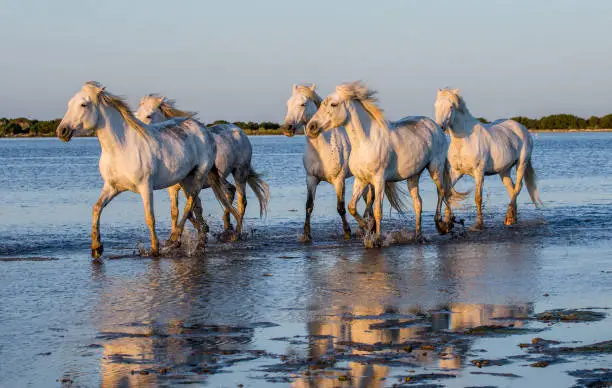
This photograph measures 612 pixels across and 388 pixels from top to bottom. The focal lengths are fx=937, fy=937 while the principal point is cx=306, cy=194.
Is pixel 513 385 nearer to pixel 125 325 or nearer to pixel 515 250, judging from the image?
pixel 125 325

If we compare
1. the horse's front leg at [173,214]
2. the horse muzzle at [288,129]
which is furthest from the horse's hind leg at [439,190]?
the horse's front leg at [173,214]

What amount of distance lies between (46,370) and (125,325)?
4.75 feet

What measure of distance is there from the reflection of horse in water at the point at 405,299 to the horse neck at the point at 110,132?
3135mm

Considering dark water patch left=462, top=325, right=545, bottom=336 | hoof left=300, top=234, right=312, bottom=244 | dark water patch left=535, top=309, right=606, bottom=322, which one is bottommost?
hoof left=300, top=234, right=312, bottom=244

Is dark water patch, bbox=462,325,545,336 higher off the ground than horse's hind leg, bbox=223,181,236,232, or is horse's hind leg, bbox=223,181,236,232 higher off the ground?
horse's hind leg, bbox=223,181,236,232

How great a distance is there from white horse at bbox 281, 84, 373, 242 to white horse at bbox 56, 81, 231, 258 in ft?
6.42

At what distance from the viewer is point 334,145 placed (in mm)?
13773

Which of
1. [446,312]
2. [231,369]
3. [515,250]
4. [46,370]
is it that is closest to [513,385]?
[231,369]

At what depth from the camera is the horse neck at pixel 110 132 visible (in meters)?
11.8

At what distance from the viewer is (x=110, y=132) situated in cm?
1180

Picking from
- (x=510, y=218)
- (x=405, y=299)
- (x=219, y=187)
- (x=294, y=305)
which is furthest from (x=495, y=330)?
(x=510, y=218)

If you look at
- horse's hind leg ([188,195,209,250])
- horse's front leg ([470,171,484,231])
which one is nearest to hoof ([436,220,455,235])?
horse's front leg ([470,171,484,231])

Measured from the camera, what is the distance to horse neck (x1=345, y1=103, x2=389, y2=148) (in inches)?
505

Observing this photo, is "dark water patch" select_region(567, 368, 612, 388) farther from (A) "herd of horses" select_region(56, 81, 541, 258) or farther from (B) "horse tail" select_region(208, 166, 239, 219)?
(B) "horse tail" select_region(208, 166, 239, 219)
